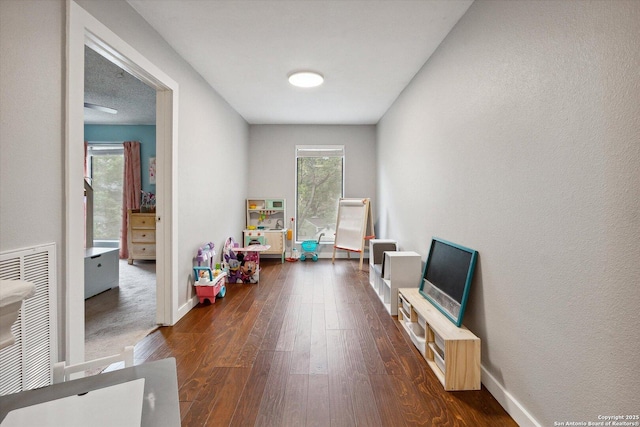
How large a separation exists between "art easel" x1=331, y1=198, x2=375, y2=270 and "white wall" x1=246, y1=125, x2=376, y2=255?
1.96ft

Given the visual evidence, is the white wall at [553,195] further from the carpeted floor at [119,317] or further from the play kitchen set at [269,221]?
the play kitchen set at [269,221]

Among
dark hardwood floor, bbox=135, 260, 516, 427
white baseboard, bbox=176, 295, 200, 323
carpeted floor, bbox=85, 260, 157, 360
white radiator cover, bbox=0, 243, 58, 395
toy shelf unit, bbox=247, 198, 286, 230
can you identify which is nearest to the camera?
white radiator cover, bbox=0, 243, 58, 395

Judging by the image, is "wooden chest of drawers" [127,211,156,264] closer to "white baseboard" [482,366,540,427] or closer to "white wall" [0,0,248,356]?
"white wall" [0,0,248,356]

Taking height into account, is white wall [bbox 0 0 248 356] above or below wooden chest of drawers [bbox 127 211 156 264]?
above

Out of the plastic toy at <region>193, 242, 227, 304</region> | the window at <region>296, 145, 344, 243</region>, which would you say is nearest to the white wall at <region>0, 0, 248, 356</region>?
the plastic toy at <region>193, 242, 227, 304</region>

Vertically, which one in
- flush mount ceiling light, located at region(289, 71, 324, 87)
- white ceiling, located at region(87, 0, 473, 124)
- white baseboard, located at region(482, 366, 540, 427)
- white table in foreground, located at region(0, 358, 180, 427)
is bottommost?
white baseboard, located at region(482, 366, 540, 427)

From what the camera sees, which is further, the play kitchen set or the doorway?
the play kitchen set

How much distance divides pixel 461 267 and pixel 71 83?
251 cm

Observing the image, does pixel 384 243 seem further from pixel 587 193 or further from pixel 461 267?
pixel 587 193

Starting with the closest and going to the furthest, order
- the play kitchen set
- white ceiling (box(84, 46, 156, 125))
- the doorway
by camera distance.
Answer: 1. the doorway
2. white ceiling (box(84, 46, 156, 125))
3. the play kitchen set

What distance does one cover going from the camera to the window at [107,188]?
17.8 feet

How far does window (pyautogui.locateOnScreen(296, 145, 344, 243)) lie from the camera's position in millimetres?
5328

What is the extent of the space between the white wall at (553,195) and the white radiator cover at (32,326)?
2.25 metres

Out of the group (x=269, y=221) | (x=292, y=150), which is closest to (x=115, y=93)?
(x=292, y=150)
